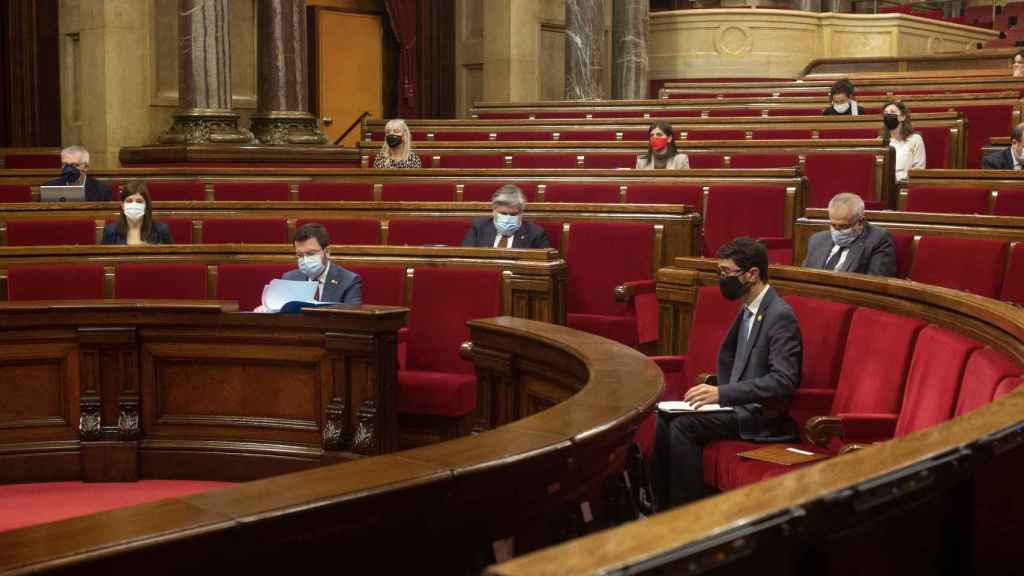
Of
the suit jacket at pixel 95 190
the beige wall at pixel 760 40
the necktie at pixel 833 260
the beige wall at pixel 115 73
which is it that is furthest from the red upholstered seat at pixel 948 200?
the beige wall at pixel 760 40

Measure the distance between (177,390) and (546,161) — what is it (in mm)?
4331

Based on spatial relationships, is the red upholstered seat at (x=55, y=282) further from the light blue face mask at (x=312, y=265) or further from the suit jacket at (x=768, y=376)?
the suit jacket at (x=768, y=376)

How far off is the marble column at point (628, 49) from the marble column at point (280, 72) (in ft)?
18.4

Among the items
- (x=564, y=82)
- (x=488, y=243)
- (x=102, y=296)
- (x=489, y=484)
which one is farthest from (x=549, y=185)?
(x=564, y=82)

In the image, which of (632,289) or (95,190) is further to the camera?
(95,190)

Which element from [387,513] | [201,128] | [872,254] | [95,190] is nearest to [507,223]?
[872,254]

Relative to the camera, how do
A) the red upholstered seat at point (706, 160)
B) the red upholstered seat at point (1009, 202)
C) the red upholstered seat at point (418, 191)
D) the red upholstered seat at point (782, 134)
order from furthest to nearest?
the red upholstered seat at point (782, 134), the red upholstered seat at point (706, 160), the red upholstered seat at point (418, 191), the red upholstered seat at point (1009, 202)

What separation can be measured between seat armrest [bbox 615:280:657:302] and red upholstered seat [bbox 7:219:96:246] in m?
2.67

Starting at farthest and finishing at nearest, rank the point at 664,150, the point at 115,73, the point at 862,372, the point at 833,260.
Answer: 1. the point at 115,73
2. the point at 664,150
3. the point at 833,260
4. the point at 862,372

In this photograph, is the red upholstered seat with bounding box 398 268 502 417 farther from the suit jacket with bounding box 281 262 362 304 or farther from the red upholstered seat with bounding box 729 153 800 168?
the red upholstered seat with bounding box 729 153 800 168

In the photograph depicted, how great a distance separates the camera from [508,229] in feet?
19.1

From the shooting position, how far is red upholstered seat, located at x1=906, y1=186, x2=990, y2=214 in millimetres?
5816

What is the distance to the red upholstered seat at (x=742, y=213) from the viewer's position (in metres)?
6.46

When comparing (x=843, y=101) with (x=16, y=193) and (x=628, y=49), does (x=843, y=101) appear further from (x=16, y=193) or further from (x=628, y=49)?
(x=628, y=49)
